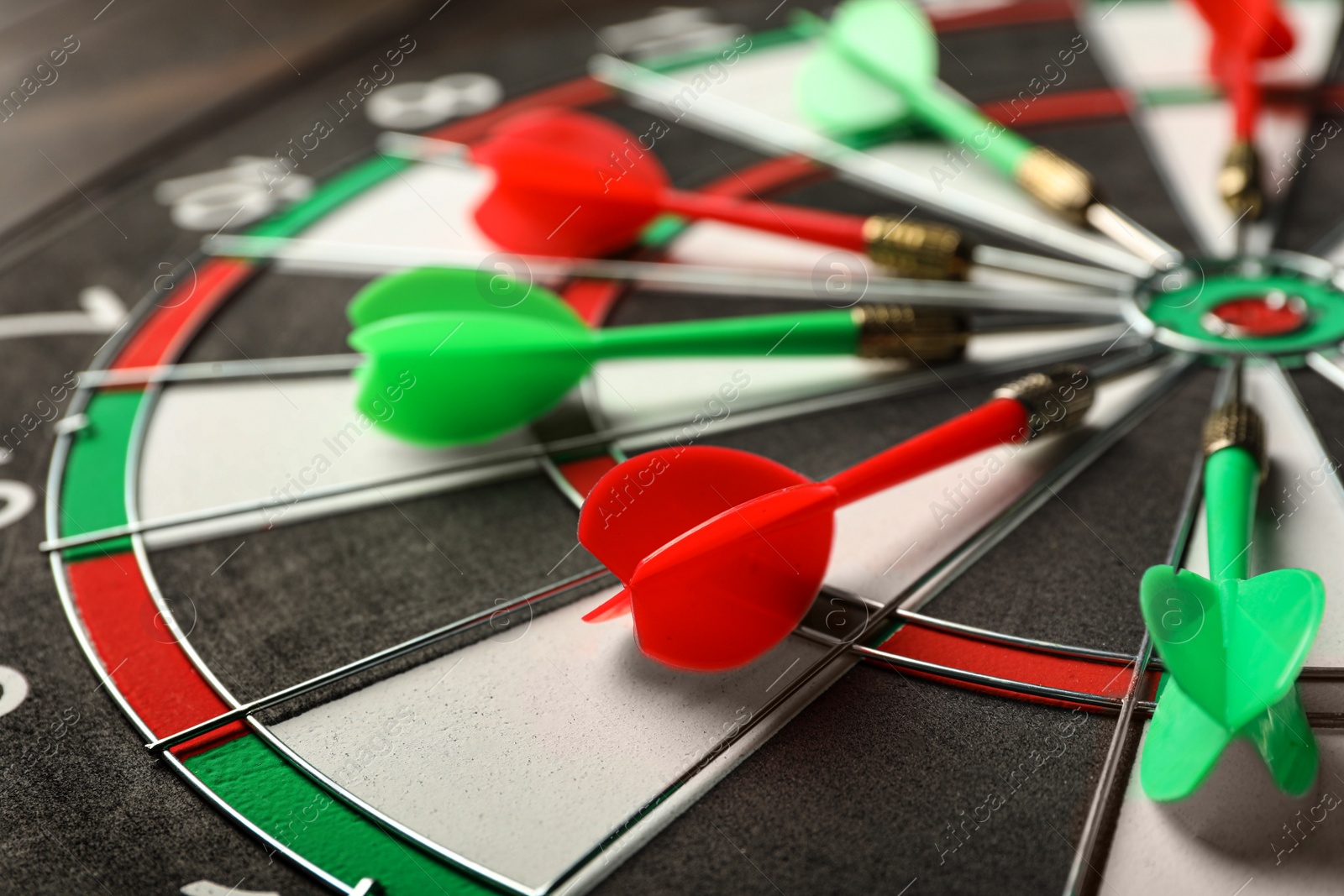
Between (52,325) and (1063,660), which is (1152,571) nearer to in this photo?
(1063,660)

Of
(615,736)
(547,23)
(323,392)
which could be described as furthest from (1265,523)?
(547,23)

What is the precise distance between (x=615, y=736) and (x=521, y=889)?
0.13m

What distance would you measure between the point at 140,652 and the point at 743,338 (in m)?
0.57

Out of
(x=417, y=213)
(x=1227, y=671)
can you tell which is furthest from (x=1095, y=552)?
(x=417, y=213)

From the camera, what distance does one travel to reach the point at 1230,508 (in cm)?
95

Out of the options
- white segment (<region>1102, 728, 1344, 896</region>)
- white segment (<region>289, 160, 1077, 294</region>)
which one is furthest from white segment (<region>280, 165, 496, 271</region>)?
white segment (<region>1102, 728, 1344, 896</region>)

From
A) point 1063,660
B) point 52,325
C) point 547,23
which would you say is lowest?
point 1063,660

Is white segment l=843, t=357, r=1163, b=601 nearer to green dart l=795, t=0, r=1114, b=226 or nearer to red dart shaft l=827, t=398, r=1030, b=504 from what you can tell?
red dart shaft l=827, t=398, r=1030, b=504

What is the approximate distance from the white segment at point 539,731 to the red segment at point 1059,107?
89 cm

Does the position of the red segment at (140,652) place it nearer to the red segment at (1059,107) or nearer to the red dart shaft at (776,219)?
the red dart shaft at (776,219)

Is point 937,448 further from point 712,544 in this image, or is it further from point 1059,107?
point 1059,107

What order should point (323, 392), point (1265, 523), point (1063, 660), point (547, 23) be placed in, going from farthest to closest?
point (547, 23) → point (323, 392) → point (1265, 523) → point (1063, 660)

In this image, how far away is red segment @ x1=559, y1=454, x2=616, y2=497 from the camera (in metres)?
1.12

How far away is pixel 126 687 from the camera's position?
95cm
